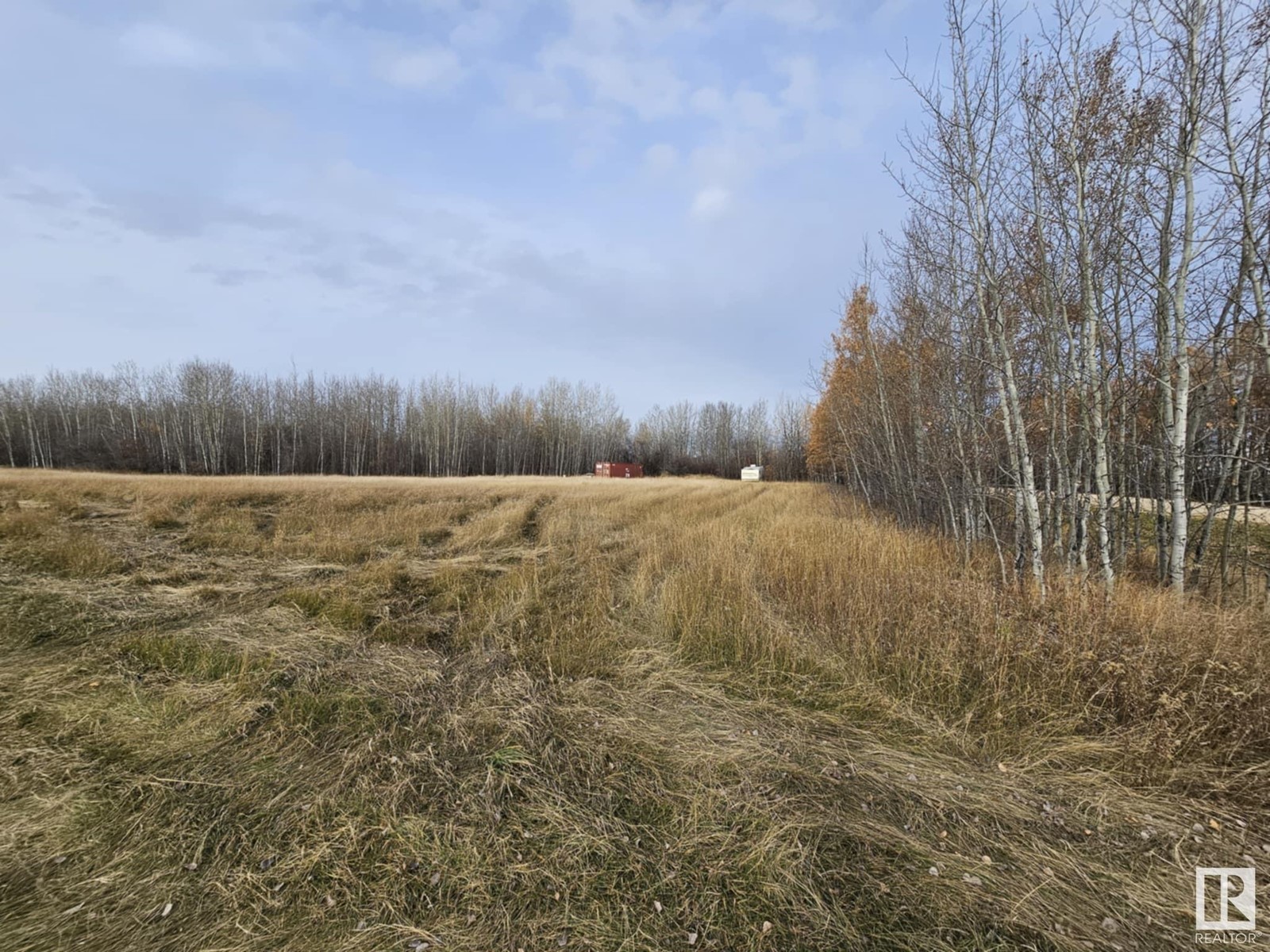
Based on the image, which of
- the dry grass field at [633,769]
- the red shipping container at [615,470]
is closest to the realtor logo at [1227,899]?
the dry grass field at [633,769]

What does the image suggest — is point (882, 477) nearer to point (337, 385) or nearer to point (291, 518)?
point (291, 518)

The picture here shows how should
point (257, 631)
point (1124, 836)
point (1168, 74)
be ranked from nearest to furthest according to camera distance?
point (1124, 836), point (1168, 74), point (257, 631)

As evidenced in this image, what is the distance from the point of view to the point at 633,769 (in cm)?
275

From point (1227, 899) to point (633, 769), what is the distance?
2.68 meters

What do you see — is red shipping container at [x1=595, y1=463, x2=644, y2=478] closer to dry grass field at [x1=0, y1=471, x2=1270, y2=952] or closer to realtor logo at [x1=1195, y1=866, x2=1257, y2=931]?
dry grass field at [x1=0, y1=471, x2=1270, y2=952]

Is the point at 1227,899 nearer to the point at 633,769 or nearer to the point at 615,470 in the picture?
the point at 633,769

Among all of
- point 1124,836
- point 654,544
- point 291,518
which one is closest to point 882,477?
point 654,544

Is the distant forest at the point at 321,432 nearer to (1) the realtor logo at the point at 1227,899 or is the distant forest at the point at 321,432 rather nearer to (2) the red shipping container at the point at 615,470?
(2) the red shipping container at the point at 615,470

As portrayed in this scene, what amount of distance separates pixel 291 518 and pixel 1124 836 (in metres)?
15.2

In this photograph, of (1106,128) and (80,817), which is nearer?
(80,817)

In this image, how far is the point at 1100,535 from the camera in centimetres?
464

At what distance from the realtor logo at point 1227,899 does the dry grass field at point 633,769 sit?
0.04m

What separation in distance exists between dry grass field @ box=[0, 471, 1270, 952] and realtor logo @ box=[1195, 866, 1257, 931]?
0.04 meters

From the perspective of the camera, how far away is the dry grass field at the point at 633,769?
1.89m
